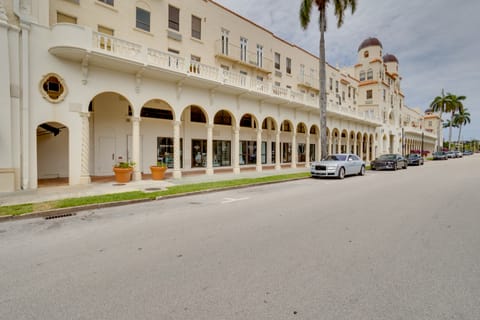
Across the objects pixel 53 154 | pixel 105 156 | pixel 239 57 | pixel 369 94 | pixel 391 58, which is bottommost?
pixel 105 156

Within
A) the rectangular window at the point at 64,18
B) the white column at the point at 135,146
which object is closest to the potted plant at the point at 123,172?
the white column at the point at 135,146

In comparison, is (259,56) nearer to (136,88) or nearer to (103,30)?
(103,30)

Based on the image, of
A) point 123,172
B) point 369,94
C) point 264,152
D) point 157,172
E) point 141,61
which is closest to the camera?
point 141,61

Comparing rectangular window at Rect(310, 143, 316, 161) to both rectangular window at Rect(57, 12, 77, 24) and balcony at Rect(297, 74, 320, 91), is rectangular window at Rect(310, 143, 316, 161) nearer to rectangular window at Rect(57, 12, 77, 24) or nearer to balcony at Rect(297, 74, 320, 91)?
balcony at Rect(297, 74, 320, 91)

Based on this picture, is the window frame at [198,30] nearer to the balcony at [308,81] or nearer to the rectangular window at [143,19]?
the rectangular window at [143,19]

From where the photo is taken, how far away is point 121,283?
3.29 m

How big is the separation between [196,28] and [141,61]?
8419 mm

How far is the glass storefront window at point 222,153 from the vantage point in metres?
21.9

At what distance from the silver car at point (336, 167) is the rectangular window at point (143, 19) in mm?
15543

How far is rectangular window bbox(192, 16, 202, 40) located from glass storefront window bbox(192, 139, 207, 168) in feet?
28.4

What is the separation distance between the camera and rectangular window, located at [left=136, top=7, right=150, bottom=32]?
16.3m

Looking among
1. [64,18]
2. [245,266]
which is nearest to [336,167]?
[245,266]

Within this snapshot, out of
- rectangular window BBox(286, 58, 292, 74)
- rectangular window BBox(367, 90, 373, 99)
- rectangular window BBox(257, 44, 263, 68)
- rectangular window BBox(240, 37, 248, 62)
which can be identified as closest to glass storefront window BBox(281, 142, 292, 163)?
rectangular window BBox(286, 58, 292, 74)

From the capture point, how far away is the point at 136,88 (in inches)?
548
